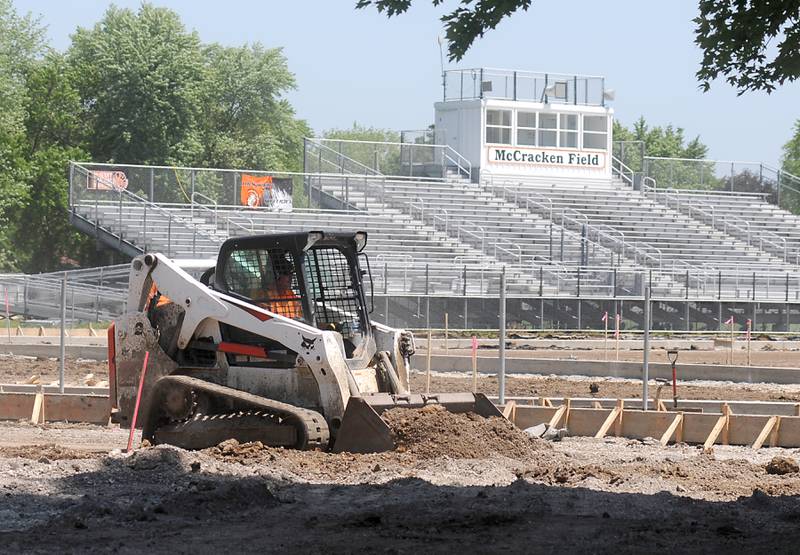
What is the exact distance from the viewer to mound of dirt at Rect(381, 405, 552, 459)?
540 inches

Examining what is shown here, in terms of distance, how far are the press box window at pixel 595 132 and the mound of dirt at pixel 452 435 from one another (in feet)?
139

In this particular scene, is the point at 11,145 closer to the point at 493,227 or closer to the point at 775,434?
the point at 493,227

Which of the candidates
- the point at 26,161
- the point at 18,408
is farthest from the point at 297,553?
the point at 26,161

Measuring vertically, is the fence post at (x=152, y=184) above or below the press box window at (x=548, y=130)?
below

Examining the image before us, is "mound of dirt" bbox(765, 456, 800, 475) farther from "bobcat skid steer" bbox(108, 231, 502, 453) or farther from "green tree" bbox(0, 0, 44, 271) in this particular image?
"green tree" bbox(0, 0, 44, 271)

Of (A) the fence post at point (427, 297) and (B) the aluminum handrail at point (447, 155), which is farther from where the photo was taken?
(B) the aluminum handrail at point (447, 155)

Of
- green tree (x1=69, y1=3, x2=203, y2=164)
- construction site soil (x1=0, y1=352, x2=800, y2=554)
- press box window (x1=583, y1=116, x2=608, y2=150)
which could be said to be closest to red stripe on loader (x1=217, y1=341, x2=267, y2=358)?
construction site soil (x1=0, y1=352, x2=800, y2=554)

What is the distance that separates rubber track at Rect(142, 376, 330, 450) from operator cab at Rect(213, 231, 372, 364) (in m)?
0.50

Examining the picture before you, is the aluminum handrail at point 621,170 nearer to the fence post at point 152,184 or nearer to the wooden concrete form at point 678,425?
the fence post at point 152,184

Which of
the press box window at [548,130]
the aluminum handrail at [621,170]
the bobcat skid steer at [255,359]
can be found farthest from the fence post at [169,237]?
the bobcat skid steer at [255,359]

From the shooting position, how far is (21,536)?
9742mm

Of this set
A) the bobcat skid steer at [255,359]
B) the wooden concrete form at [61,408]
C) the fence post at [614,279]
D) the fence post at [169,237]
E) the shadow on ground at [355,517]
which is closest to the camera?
the shadow on ground at [355,517]

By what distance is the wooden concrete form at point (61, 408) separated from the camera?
59.3 ft

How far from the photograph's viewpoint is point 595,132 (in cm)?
5572
